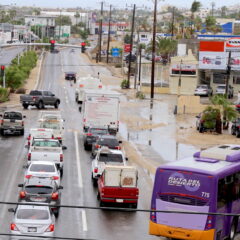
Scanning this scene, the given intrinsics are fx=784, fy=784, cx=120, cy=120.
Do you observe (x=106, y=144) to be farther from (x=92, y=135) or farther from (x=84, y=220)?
(x=84, y=220)

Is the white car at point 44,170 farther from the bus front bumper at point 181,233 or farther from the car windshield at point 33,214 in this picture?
the bus front bumper at point 181,233

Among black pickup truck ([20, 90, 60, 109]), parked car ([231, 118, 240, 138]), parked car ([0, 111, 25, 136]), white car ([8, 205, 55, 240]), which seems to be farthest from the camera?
black pickup truck ([20, 90, 60, 109])

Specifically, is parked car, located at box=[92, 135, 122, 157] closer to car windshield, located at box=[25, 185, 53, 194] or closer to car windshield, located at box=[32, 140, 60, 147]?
car windshield, located at box=[32, 140, 60, 147]

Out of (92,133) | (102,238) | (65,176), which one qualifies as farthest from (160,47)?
(102,238)

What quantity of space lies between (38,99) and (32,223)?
50196 millimetres

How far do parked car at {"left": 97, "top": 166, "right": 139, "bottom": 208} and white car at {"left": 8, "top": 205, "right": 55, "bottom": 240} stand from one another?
718 cm

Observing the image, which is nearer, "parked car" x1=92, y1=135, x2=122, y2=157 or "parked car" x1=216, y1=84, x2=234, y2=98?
"parked car" x1=92, y1=135, x2=122, y2=157

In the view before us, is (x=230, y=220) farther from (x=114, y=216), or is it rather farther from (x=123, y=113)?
(x=123, y=113)

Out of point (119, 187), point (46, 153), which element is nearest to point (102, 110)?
point (46, 153)

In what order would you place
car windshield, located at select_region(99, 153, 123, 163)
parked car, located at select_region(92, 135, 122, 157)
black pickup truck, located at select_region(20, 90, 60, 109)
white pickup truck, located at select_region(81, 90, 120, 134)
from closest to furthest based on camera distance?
car windshield, located at select_region(99, 153, 123, 163) < parked car, located at select_region(92, 135, 122, 157) < white pickup truck, located at select_region(81, 90, 120, 134) < black pickup truck, located at select_region(20, 90, 60, 109)

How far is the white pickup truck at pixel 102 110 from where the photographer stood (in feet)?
173

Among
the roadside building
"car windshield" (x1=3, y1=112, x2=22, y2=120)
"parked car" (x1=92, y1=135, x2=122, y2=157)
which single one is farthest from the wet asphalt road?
the roadside building

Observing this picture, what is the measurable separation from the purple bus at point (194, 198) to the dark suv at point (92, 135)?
78.7 feet

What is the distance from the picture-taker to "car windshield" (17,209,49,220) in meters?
24.2
